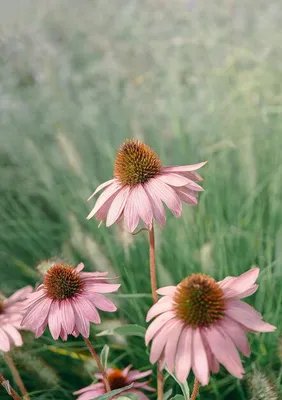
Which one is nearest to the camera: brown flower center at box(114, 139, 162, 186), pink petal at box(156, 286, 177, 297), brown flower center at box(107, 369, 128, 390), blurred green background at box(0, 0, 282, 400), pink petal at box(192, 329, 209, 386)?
pink petal at box(192, 329, 209, 386)

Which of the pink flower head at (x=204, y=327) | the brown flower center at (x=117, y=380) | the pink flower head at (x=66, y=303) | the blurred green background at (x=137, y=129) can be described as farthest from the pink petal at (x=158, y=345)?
the blurred green background at (x=137, y=129)

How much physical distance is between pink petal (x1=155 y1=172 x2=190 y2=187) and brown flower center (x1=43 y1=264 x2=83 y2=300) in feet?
0.62

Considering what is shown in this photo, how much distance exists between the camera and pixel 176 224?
1627 millimetres

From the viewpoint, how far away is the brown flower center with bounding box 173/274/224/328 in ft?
2.27

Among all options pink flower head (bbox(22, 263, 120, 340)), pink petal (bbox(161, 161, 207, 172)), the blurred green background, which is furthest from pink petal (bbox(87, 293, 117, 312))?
the blurred green background

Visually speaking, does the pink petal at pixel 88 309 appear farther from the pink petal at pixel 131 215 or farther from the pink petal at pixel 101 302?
the pink petal at pixel 131 215

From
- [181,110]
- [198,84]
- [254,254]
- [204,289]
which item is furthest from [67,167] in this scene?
[204,289]

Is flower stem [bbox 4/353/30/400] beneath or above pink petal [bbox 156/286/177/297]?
beneath

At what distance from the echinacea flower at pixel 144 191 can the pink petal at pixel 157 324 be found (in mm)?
119

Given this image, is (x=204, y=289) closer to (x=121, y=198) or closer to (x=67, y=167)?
(x=121, y=198)

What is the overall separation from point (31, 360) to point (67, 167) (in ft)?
3.84

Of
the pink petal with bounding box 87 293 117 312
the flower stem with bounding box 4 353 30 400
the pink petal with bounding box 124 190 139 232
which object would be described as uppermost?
the pink petal with bounding box 124 190 139 232

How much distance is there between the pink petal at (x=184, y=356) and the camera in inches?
25.5

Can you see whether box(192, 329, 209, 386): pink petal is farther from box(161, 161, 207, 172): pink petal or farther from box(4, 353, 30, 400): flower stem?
box(4, 353, 30, 400): flower stem
